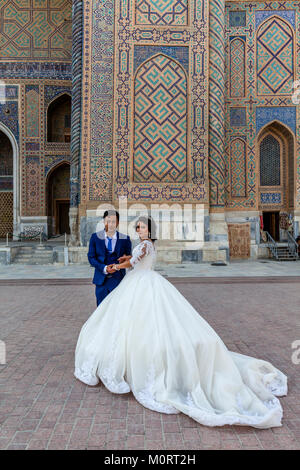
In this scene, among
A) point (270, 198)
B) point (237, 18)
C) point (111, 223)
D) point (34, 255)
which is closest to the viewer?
point (111, 223)

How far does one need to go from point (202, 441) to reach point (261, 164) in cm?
1340

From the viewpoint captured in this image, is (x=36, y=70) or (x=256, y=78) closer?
(x=256, y=78)

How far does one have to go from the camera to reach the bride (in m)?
2.43

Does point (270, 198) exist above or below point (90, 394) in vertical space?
above

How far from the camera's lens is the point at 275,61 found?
13727 mm

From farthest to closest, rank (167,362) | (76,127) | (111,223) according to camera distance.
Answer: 1. (76,127)
2. (111,223)
3. (167,362)

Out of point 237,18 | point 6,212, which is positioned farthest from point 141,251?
point 6,212

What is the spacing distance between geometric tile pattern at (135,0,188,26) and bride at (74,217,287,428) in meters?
11.5

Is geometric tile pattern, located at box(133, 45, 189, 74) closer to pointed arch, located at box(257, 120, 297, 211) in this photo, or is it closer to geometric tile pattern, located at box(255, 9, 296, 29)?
geometric tile pattern, located at box(255, 9, 296, 29)

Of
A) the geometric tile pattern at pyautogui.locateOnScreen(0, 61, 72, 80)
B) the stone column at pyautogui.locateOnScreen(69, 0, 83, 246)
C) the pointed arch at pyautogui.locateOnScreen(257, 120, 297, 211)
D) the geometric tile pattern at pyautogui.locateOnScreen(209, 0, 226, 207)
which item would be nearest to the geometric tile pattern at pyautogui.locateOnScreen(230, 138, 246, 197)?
the pointed arch at pyautogui.locateOnScreen(257, 120, 297, 211)

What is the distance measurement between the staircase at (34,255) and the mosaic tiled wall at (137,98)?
8.64 ft

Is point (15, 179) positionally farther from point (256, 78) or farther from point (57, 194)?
point (256, 78)

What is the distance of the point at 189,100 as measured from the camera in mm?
11906

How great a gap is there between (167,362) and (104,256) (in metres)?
1.47
